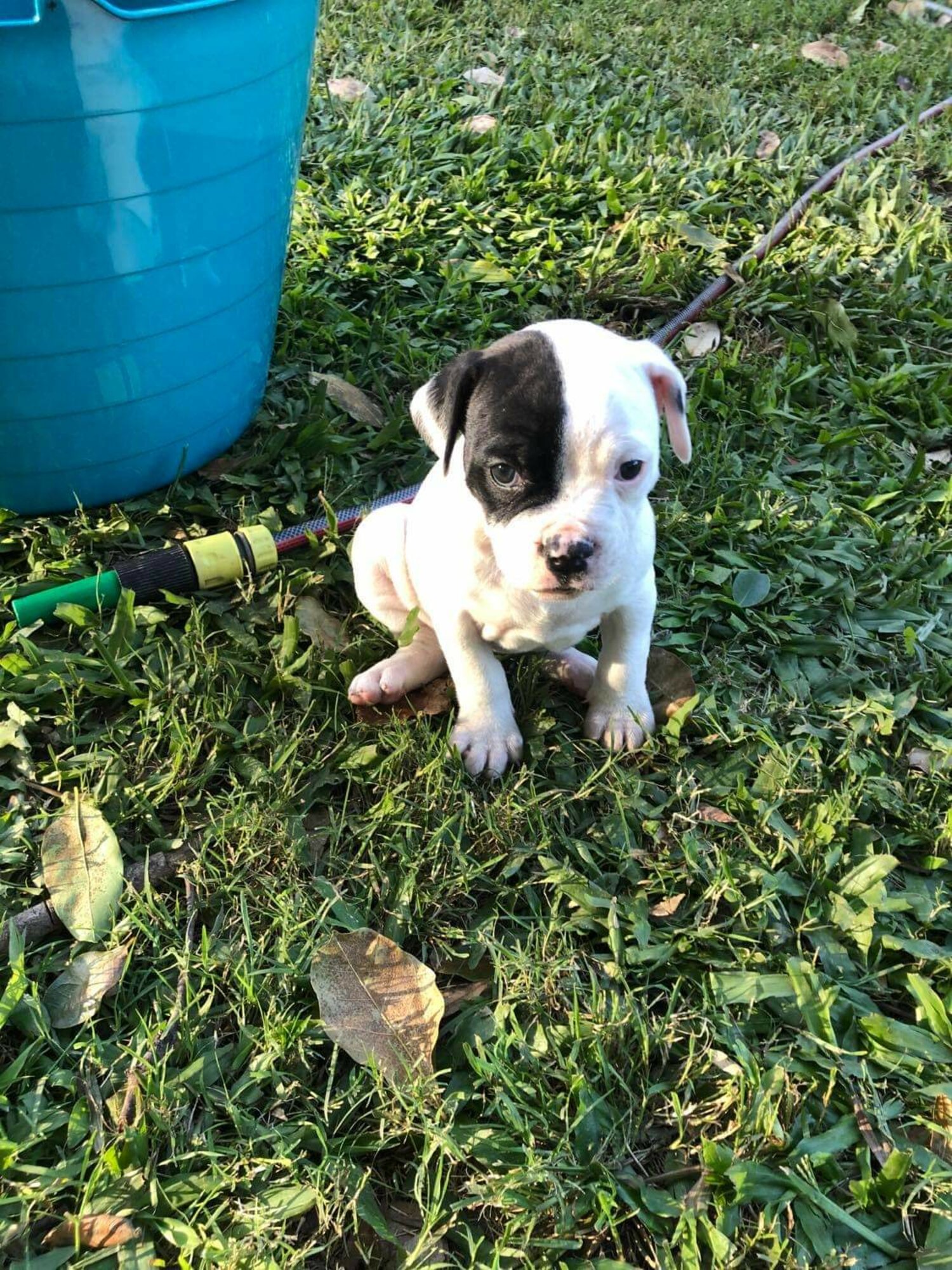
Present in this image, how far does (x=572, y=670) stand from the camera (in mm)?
2457

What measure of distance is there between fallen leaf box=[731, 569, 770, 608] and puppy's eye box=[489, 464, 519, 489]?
103 centimetres

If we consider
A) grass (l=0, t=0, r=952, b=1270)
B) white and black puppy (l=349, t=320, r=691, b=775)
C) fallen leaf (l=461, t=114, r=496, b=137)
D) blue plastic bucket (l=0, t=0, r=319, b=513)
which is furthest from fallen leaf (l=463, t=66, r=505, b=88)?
white and black puppy (l=349, t=320, r=691, b=775)

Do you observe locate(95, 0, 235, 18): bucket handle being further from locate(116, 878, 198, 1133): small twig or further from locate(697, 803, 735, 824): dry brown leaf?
locate(697, 803, 735, 824): dry brown leaf

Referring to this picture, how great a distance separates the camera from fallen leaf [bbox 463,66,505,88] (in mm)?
4629

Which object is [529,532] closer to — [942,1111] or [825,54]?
[942,1111]

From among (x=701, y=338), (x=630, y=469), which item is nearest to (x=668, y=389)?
(x=630, y=469)

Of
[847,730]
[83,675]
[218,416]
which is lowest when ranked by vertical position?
[847,730]

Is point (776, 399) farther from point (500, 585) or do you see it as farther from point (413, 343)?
point (500, 585)

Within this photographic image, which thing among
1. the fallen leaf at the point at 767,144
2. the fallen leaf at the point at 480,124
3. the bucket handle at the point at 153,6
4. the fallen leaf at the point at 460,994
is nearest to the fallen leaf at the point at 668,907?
the fallen leaf at the point at 460,994

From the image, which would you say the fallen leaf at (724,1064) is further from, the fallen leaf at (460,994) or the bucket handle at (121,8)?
the bucket handle at (121,8)

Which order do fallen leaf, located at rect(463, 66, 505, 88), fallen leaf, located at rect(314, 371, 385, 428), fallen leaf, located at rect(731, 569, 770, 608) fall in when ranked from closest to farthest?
fallen leaf, located at rect(731, 569, 770, 608), fallen leaf, located at rect(314, 371, 385, 428), fallen leaf, located at rect(463, 66, 505, 88)

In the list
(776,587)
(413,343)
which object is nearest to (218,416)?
(413,343)

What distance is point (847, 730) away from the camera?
2387mm

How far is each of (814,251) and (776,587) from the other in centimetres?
168
